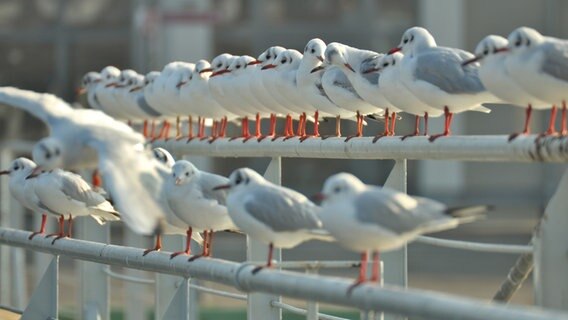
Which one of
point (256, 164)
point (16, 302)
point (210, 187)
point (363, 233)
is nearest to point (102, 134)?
point (210, 187)

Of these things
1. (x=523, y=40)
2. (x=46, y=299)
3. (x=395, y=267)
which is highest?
(x=523, y=40)

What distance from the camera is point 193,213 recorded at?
6.01m

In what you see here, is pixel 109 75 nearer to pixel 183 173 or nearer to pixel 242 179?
pixel 183 173

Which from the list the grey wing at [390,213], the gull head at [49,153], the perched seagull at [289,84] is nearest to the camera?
the grey wing at [390,213]

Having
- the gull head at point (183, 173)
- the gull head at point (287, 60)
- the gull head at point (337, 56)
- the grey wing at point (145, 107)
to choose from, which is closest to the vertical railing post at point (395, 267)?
the gull head at point (183, 173)

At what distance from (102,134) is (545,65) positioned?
5.18 feet

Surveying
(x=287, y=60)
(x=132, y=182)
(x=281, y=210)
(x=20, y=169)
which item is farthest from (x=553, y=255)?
(x=20, y=169)

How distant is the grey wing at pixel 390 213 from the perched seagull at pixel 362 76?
2.27 metres

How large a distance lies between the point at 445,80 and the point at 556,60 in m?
1.09

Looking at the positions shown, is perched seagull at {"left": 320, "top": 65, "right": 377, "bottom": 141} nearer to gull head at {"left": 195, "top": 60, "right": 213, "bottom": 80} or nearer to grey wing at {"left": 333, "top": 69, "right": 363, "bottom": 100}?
grey wing at {"left": 333, "top": 69, "right": 363, "bottom": 100}

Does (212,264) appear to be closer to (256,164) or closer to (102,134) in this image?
(102,134)

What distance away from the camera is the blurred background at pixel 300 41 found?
22.7 m

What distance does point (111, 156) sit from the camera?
5609 mm

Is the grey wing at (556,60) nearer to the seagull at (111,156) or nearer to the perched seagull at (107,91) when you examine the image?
the seagull at (111,156)
